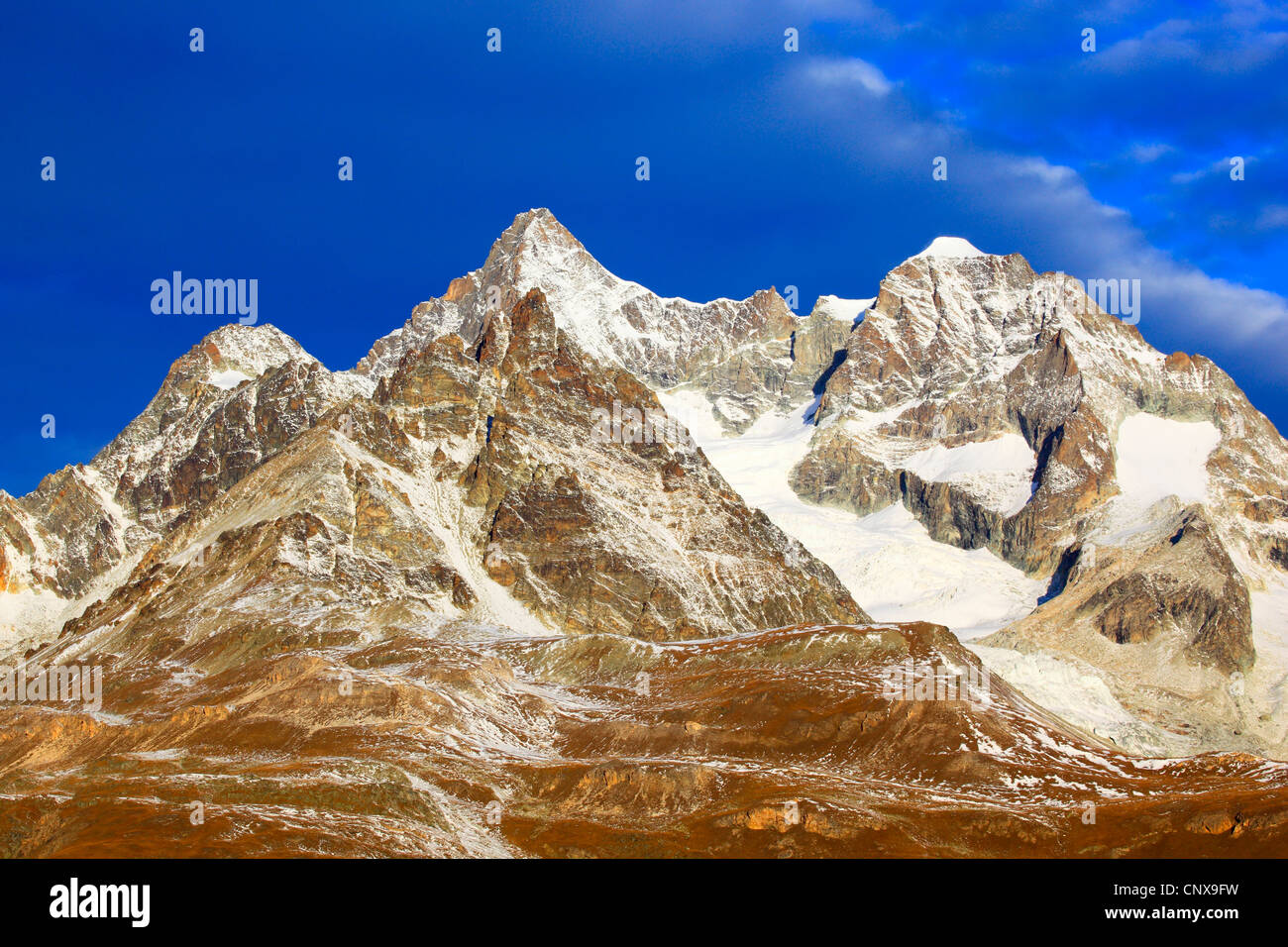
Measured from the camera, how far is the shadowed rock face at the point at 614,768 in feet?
325

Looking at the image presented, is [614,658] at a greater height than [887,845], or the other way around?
[614,658]

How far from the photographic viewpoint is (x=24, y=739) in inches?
5709

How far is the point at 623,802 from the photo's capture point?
115 m

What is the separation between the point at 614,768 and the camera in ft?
392

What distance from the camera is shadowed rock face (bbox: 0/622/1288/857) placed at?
99188mm

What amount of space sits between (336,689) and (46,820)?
46.2 meters

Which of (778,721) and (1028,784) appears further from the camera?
(778,721)

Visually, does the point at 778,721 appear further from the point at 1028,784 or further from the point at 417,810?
the point at 417,810
